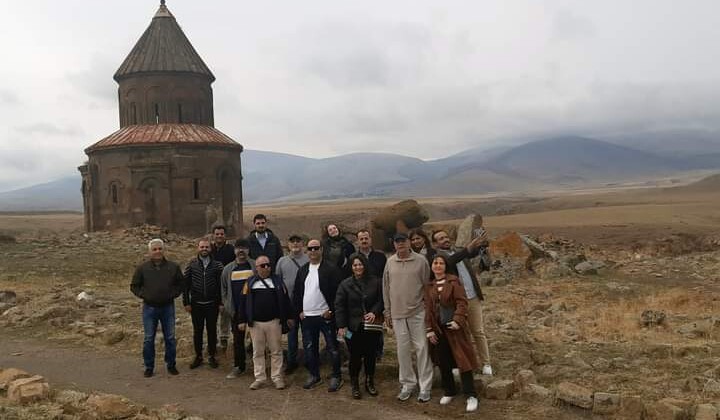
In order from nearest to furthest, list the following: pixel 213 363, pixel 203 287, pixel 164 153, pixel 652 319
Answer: pixel 203 287 → pixel 213 363 → pixel 652 319 → pixel 164 153

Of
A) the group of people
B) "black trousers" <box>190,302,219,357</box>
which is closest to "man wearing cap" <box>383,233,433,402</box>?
the group of people

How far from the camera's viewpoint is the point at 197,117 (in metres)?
30.2

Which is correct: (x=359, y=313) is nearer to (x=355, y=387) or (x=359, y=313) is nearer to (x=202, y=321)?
(x=355, y=387)

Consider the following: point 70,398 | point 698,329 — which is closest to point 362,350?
point 70,398

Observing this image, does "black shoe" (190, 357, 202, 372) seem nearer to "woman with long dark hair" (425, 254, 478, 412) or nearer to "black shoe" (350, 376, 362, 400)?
"black shoe" (350, 376, 362, 400)

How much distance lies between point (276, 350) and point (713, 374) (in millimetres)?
4883

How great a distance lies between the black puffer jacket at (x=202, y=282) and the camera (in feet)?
27.6

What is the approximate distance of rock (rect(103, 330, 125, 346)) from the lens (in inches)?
401

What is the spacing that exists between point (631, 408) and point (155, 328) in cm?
556

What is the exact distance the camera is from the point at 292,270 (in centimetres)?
804

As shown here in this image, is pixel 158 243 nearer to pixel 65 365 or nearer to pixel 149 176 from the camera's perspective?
pixel 65 365

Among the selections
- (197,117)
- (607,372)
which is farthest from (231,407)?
(197,117)

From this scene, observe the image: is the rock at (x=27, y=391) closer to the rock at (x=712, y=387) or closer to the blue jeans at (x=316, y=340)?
the blue jeans at (x=316, y=340)

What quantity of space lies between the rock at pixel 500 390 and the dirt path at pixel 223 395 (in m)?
0.09
